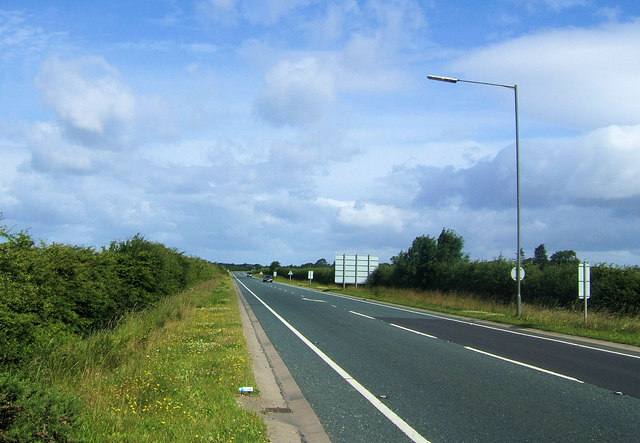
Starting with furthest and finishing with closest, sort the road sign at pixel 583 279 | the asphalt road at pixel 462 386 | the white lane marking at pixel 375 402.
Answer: the road sign at pixel 583 279
the asphalt road at pixel 462 386
the white lane marking at pixel 375 402

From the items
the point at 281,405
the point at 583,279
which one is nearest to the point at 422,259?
the point at 583,279

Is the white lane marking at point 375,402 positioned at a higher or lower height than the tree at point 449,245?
lower

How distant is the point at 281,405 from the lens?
8328mm

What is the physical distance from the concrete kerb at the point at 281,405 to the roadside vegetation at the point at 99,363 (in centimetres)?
27

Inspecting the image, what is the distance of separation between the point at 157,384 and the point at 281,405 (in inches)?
72.1

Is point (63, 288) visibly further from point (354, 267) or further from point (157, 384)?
point (354, 267)

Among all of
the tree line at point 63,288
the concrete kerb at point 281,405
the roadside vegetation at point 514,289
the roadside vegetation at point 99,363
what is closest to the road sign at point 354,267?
the roadside vegetation at point 514,289

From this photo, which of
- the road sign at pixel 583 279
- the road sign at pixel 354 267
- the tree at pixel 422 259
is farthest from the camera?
the road sign at pixel 354 267

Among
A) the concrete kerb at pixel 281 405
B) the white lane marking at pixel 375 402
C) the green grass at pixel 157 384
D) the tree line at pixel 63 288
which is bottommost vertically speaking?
the concrete kerb at pixel 281 405

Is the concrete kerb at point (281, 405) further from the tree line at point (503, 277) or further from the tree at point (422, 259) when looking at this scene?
the tree at point (422, 259)

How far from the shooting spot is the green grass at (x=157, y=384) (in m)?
6.27

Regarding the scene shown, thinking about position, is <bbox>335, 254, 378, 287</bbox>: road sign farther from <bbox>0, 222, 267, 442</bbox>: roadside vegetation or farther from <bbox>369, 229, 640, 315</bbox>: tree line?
<bbox>0, 222, 267, 442</bbox>: roadside vegetation

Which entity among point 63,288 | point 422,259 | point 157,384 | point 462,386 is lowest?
point 462,386

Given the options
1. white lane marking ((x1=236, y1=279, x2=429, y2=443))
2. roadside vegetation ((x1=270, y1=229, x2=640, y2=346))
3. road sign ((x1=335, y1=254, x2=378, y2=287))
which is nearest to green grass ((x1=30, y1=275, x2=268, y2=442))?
white lane marking ((x1=236, y1=279, x2=429, y2=443))
